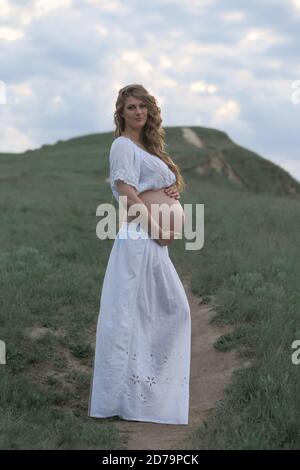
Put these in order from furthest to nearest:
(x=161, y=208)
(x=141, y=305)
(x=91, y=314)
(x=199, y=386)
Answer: (x=91, y=314) < (x=199, y=386) < (x=161, y=208) < (x=141, y=305)

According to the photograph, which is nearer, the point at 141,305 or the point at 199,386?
the point at 141,305

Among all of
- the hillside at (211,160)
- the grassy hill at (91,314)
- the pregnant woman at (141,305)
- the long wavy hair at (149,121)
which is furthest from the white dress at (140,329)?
the hillside at (211,160)

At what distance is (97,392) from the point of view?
20.1 feet

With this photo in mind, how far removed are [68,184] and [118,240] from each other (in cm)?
2386

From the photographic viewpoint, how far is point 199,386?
7.26m

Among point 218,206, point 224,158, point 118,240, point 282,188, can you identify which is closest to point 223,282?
point 118,240

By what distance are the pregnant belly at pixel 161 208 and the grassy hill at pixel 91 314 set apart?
1.58 metres

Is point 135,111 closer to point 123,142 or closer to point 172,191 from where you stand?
point 123,142

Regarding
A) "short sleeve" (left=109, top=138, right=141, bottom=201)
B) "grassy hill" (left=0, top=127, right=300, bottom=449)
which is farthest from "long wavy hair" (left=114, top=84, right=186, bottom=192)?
"grassy hill" (left=0, top=127, right=300, bottom=449)

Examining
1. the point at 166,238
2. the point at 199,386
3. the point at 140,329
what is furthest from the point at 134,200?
the point at 199,386

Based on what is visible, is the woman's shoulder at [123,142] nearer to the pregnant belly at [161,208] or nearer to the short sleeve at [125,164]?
the short sleeve at [125,164]

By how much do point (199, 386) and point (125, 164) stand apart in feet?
8.42

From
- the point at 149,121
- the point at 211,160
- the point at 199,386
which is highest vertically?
the point at 211,160

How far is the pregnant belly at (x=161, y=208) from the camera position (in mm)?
6305
